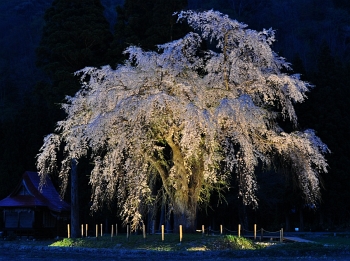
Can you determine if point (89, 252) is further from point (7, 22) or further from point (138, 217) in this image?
point (7, 22)

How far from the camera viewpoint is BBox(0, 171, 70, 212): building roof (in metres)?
40.1

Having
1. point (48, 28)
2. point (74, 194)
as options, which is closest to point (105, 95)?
point (74, 194)

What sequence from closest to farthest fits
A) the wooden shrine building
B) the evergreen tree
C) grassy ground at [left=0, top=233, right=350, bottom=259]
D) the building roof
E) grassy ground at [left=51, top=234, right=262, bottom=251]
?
grassy ground at [left=0, top=233, right=350, bottom=259] < grassy ground at [left=51, top=234, right=262, bottom=251] < the evergreen tree < the building roof < the wooden shrine building

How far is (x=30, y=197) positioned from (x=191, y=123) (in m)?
24.2

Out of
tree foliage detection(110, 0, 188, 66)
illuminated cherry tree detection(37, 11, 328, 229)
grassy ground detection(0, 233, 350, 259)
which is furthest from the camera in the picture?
tree foliage detection(110, 0, 188, 66)

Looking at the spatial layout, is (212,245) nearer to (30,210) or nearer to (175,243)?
(175,243)

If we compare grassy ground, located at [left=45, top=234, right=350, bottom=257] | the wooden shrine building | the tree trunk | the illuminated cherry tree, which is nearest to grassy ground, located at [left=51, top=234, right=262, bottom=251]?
grassy ground, located at [left=45, top=234, right=350, bottom=257]

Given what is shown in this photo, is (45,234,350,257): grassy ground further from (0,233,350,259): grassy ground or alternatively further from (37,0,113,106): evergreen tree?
(37,0,113,106): evergreen tree

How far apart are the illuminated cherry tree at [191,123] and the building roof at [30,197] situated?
18002mm

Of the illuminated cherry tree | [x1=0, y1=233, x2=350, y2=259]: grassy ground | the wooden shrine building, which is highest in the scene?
the illuminated cherry tree

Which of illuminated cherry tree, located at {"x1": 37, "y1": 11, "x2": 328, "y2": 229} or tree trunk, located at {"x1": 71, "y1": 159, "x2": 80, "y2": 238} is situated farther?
tree trunk, located at {"x1": 71, "y1": 159, "x2": 80, "y2": 238}

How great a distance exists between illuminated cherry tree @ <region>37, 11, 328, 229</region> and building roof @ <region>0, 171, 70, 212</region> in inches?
709

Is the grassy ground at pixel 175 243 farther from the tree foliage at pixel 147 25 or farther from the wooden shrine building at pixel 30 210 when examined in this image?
the wooden shrine building at pixel 30 210

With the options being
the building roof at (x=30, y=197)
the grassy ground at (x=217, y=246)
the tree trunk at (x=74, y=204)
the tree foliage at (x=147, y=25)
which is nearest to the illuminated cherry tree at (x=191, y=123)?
the grassy ground at (x=217, y=246)
